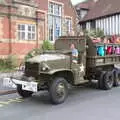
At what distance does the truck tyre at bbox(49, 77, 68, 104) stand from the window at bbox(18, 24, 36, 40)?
555 inches

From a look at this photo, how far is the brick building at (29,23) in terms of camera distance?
862 inches

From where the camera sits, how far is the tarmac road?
7703 millimetres

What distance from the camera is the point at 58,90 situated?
9.16 metres

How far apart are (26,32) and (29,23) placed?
0.77m

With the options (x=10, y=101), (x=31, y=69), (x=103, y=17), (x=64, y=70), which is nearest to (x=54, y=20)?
(x=103, y=17)

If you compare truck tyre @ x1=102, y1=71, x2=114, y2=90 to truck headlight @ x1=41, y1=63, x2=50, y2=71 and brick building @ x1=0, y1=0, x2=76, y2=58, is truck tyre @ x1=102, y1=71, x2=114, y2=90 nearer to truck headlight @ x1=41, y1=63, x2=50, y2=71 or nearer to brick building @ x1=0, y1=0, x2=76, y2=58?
truck headlight @ x1=41, y1=63, x2=50, y2=71

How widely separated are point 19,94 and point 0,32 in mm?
11928

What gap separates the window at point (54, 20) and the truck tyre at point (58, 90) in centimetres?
1749

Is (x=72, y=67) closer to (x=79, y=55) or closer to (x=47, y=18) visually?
(x=79, y=55)

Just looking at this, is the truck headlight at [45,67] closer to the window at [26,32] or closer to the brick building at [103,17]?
the window at [26,32]

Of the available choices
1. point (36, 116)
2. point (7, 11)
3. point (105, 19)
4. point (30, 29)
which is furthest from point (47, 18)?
point (36, 116)

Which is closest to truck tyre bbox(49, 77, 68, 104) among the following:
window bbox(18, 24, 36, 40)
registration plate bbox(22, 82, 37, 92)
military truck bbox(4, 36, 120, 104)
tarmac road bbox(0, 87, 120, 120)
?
military truck bbox(4, 36, 120, 104)

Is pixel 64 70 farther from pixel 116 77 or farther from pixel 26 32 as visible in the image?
pixel 26 32

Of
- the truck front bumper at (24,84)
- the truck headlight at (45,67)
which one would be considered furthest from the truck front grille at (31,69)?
the truck front bumper at (24,84)
